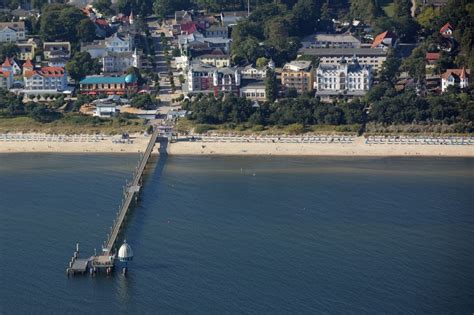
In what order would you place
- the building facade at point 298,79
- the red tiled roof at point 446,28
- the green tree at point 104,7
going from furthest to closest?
1. the green tree at point 104,7
2. the red tiled roof at point 446,28
3. the building facade at point 298,79

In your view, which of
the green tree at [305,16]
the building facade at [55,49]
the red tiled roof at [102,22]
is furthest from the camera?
the red tiled roof at [102,22]

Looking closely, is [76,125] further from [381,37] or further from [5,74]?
[381,37]

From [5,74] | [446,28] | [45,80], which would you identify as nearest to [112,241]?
[45,80]

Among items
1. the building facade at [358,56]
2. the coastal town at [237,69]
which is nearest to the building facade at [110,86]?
the coastal town at [237,69]

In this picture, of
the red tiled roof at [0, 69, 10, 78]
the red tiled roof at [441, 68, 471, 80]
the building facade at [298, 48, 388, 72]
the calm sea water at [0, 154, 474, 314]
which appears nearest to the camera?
the calm sea water at [0, 154, 474, 314]

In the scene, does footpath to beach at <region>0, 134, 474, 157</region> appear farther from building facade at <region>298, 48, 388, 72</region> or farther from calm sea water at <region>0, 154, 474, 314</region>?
building facade at <region>298, 48, 388, 72</region>

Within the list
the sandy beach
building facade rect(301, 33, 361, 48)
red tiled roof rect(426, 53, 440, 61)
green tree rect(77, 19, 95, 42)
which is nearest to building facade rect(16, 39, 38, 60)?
green tree rect(77, 19, 95, 42)

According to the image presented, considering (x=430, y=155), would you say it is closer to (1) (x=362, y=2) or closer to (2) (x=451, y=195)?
(2) (x=451, y=195)

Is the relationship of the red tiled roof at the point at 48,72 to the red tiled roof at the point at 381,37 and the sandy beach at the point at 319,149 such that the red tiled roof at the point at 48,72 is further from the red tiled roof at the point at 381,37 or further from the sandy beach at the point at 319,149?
the red tiled roof at the point at 381,37
